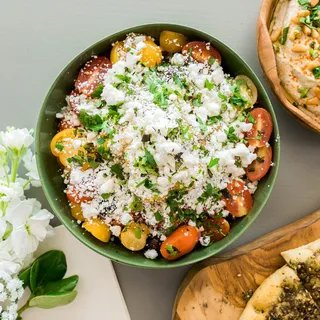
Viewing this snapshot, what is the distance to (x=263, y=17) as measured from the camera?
176cm

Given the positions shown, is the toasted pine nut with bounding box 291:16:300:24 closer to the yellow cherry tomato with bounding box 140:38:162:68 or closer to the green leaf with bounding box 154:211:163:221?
the yellow cherry tomato with bounding box 140:38:162:68

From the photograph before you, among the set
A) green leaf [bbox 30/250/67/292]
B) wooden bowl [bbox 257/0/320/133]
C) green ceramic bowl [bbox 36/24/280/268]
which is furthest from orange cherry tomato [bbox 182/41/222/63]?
green leaf [bbox 30/250/67/292]

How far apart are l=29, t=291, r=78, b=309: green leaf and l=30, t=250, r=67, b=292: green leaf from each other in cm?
5

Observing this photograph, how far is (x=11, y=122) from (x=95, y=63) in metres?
0.43

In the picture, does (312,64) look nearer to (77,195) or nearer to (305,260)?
(305,260)

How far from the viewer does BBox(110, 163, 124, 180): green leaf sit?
5.32ft

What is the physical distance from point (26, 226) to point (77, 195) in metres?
0.21

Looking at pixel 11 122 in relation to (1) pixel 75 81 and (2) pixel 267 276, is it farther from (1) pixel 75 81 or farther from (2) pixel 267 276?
(2) pixel 267 276

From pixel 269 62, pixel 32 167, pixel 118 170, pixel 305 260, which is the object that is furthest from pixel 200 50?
pixel 305 260

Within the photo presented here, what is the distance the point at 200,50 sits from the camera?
1719mm

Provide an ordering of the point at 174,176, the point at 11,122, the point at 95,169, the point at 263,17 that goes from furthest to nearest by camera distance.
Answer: the point at 11,122
the point at 263,17
the point at 95,169
the point at 174,176

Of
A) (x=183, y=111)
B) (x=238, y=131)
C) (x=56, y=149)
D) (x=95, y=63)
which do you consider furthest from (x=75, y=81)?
(x=238, y=131)

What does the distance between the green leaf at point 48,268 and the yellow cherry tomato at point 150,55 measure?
2.39ft

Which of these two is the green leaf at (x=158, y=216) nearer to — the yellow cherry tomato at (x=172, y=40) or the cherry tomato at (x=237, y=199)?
the cherry tomato at (x=237, y=199)
